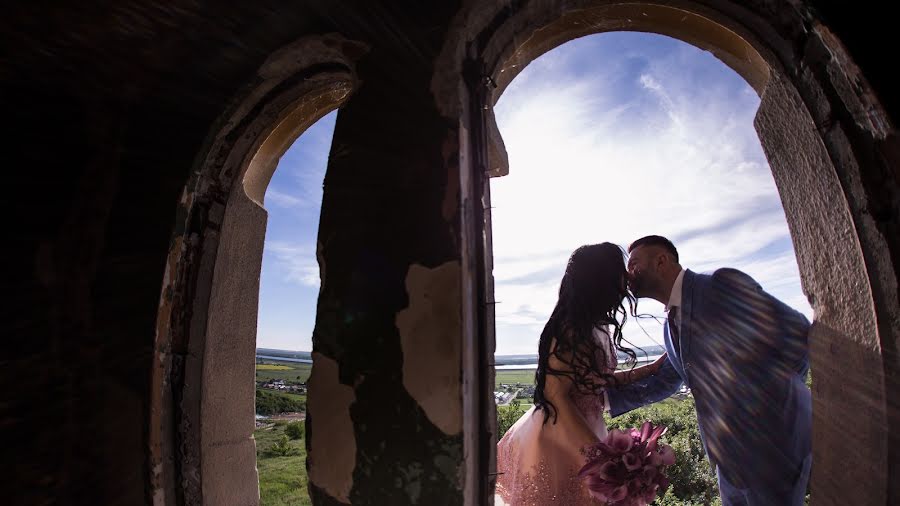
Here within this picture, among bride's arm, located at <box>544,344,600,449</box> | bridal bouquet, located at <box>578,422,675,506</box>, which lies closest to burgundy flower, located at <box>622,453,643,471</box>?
bridal bouquet, located at <box>578,422,675,506</box>

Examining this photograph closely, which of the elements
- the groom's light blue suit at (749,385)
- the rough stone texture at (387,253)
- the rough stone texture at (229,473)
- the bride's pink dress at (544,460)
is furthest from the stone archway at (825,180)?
the rough stone texture at (229,473)

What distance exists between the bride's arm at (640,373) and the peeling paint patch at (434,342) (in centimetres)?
153

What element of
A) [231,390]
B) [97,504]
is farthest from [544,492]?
[97,504]

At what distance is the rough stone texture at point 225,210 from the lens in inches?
45.8

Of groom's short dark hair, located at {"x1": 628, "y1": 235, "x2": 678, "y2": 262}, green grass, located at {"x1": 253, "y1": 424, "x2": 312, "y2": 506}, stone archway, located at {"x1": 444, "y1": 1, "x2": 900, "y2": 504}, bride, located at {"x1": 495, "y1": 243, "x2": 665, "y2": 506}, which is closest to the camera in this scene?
stone archway, located at {"x1": 444, "y1": 1, "x2": 900, "y2": 504}

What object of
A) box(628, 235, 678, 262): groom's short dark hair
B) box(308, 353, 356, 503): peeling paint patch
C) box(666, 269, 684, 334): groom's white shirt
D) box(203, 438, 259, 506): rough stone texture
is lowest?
box(203, 438, 259, 506): rough stone texture

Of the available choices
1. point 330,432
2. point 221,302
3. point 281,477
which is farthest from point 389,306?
point 281,477

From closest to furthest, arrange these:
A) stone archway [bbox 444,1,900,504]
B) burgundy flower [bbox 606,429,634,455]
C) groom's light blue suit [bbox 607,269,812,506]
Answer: stone archway [bbox 444,1,900,504]
groom's light blue suit [bbox 607,269,812,506]
burgundy flower [bbox 606,429,634,455]

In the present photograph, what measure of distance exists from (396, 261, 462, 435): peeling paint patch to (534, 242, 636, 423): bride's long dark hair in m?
1.26

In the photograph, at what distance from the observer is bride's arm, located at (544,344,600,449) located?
86.7 inches

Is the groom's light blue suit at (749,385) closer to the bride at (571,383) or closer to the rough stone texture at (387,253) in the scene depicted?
the bride at (571,383)

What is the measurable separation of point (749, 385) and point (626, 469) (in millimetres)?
670

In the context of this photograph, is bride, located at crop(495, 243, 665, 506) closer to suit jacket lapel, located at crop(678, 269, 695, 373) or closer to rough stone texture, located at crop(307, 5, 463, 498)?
suit jacket lapel, located at crop(678, 269, 695, 373)

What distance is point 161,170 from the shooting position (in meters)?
1.88
